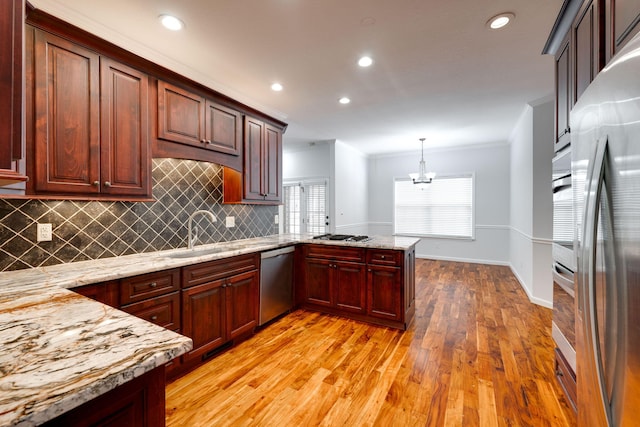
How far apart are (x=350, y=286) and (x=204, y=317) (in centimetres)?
161

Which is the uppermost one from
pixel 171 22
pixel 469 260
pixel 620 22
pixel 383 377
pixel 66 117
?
pixel 171 22

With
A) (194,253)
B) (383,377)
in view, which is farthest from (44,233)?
(383,377)

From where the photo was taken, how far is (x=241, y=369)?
226cm

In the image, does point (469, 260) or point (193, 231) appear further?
point (469, 260)

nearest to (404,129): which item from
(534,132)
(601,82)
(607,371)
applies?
(534,132)

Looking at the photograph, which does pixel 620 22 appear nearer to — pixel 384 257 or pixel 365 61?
pixel 365 61

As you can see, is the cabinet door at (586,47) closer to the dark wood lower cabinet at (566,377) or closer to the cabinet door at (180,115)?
the dark wood lower cabinet at (566,377)

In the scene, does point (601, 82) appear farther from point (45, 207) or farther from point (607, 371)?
point (45, 207)

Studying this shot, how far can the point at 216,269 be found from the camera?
2.42m

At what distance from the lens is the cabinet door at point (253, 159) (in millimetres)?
3211

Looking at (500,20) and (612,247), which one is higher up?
(500,20)

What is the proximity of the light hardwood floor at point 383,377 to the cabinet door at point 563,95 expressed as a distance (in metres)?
1.82

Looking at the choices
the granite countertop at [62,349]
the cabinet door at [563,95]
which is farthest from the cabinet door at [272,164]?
the cabinet door at [563,95]

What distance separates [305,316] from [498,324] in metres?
2.22
